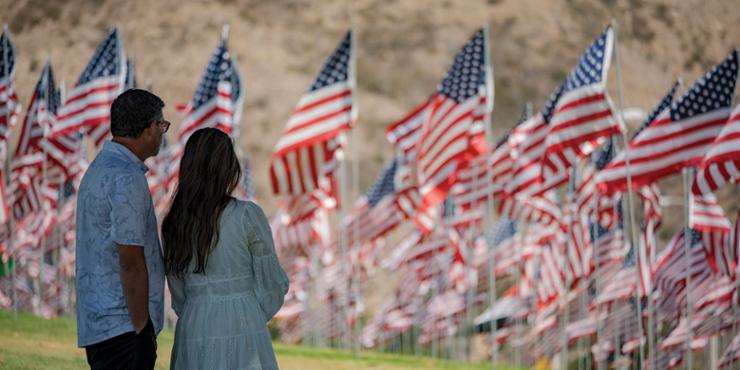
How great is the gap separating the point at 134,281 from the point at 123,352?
0.33 metres

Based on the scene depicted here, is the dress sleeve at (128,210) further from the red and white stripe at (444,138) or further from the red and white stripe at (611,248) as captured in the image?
the red and white stripe at (611,248)

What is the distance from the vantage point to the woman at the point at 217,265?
550cm

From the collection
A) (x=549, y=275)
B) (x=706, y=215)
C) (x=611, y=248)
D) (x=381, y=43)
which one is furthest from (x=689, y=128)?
(x=381, y=43)

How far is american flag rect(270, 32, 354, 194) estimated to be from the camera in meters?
18.7

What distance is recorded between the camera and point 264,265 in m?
5.60

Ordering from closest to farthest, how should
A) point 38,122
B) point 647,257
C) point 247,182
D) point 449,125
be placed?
1. point 449,125
2. point 647,257
3. point 38,122
4. point 247,182

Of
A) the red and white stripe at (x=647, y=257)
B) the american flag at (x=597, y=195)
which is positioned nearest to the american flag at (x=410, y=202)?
the american flag at (x=597, y=195)

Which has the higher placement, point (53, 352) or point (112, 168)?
point (112, 168)

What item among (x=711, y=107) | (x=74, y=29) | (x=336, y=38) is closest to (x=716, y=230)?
(x=711, y=107)

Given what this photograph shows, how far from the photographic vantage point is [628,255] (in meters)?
31.0

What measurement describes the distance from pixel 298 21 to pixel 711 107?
3286 inches

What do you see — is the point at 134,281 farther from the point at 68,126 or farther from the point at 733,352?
the point at 733,352

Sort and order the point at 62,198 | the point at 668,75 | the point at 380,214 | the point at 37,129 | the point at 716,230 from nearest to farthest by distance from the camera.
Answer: the point at 716,230
the point at 37,129
the point at 380,214
the point at 62,198
the point at 668,75

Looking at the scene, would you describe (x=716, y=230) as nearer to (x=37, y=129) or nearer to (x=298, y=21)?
(x=37, y=129)
